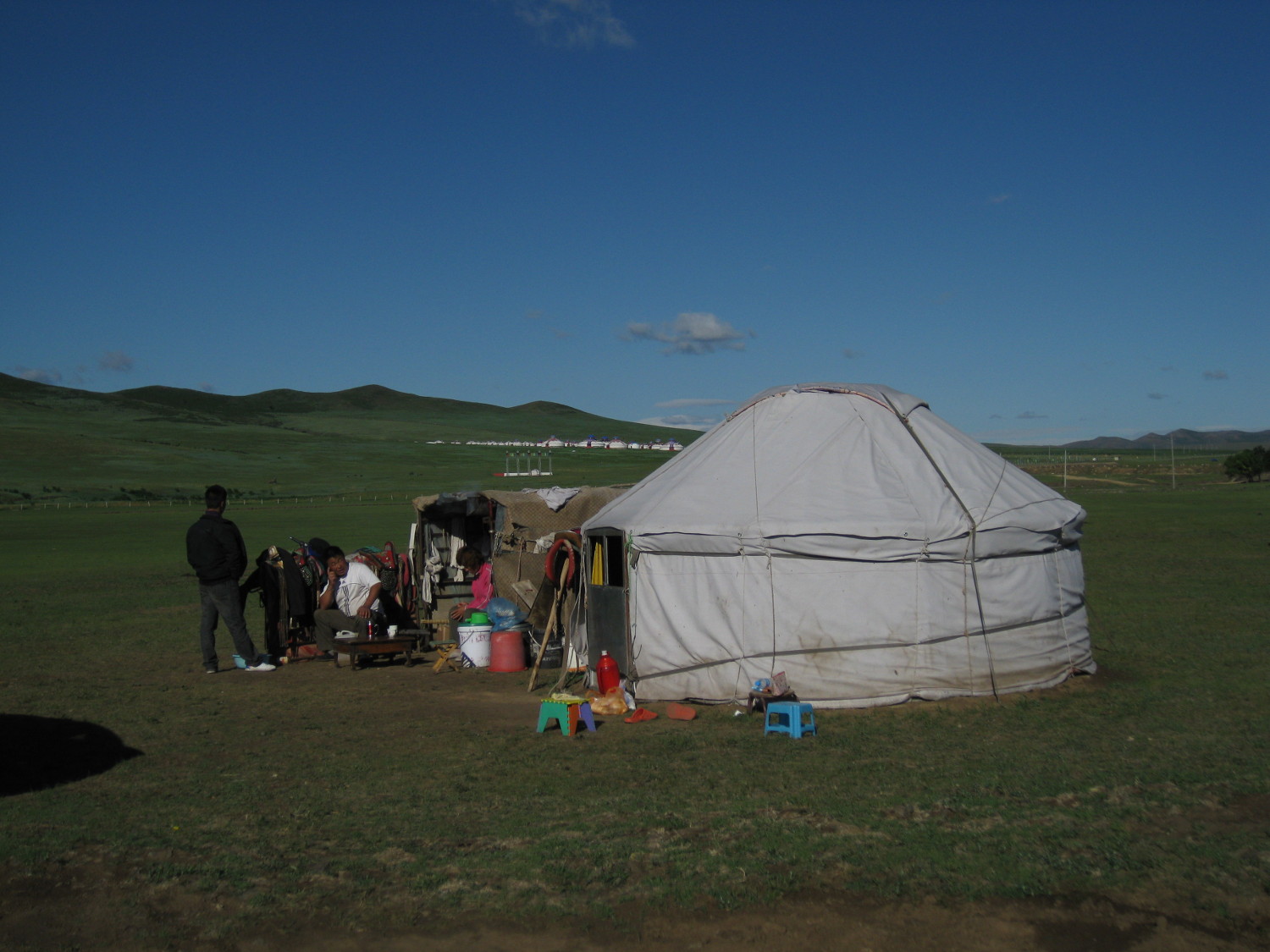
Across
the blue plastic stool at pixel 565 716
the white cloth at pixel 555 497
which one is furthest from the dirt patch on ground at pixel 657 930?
the white cloth at pixel 555 497

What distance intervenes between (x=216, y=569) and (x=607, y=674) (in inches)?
189

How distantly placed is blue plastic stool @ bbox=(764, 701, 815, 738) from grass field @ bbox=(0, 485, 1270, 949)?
6.3 inches

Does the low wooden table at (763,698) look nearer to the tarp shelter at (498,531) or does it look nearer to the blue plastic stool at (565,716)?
the blue plastic stool at (565,716)

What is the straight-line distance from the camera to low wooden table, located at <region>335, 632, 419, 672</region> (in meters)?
12.3

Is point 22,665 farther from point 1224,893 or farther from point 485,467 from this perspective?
point 485,467

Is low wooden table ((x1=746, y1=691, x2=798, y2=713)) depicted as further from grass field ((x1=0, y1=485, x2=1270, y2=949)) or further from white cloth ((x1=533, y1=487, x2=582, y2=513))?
white cloth ((x1=533, y1=487, x2=582, y2=513))

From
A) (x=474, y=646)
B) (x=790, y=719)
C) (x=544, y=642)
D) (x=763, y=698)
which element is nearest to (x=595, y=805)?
(x=790, y=719)

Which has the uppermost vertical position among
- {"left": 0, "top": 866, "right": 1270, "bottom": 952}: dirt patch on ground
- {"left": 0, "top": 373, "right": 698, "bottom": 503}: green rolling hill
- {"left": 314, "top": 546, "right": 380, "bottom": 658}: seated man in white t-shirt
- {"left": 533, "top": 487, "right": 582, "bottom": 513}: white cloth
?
{"left": 0, "top": 373, "right": 698, "bottom": 503}: green rolling hill

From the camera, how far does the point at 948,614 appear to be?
965cm

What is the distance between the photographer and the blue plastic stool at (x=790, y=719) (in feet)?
27.4

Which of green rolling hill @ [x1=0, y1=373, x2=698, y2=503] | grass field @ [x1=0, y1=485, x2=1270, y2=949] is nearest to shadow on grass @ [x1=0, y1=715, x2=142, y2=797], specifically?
grass field @ [x1=0, y1=485, x2=1270, y2=949]

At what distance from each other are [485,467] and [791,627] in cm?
9351

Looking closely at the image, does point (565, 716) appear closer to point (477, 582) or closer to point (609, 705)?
point (609, 705)

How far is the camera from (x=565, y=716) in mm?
8734
